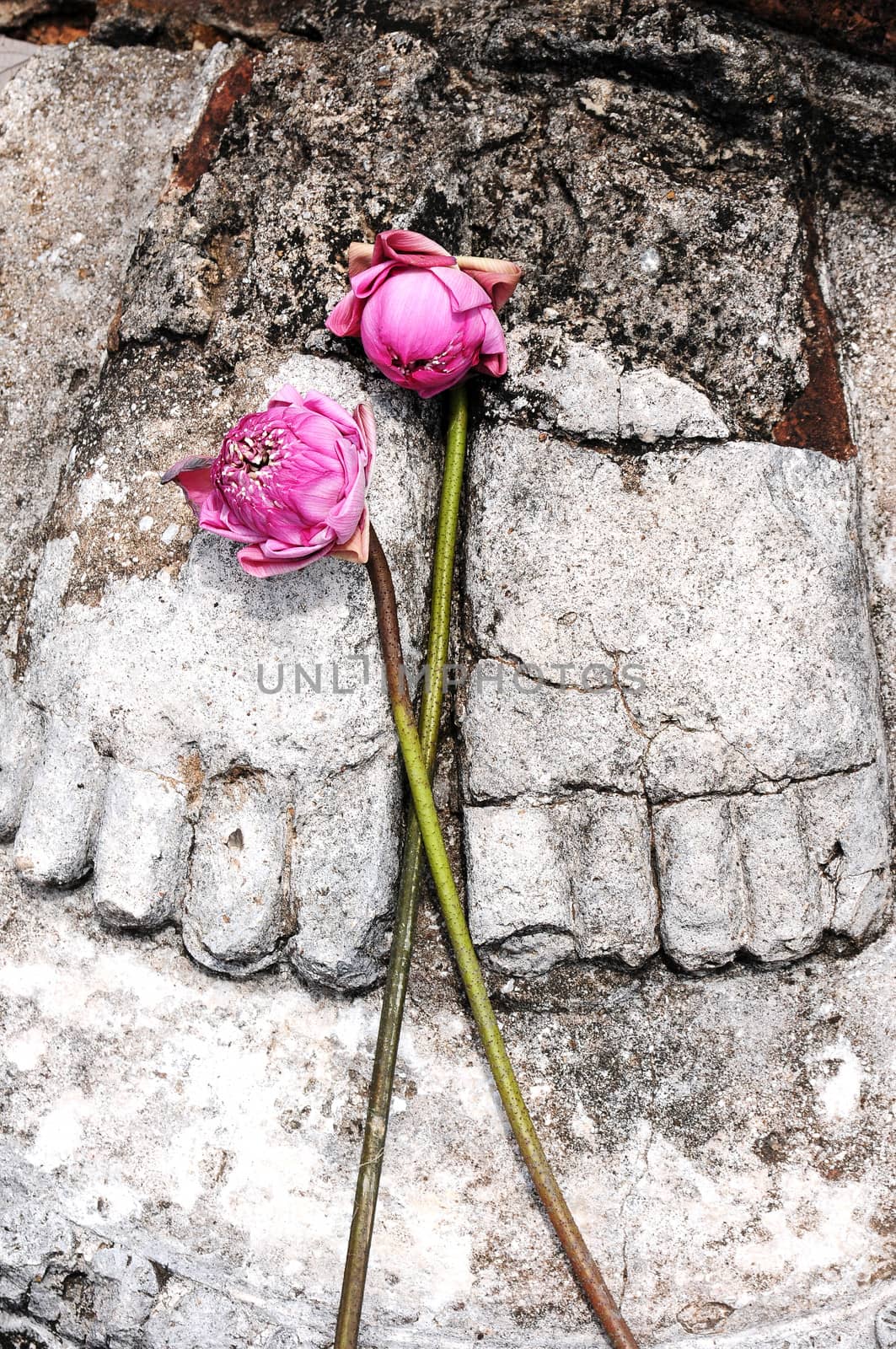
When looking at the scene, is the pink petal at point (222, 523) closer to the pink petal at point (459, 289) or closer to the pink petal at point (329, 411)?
the pink petal at point (329, 411)

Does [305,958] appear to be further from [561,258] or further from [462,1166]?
[561,258]

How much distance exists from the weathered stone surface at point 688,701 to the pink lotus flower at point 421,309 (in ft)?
0.42

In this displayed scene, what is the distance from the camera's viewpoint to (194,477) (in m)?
1.00

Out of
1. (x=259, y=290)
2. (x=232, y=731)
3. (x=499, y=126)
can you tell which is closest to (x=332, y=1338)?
(x=232, y=731)

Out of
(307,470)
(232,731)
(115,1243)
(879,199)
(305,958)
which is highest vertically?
(879,199)

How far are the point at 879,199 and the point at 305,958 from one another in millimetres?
1029

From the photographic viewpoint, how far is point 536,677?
1.06 metres

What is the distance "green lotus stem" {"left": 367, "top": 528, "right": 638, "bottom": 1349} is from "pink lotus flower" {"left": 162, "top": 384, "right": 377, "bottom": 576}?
0.26 feet

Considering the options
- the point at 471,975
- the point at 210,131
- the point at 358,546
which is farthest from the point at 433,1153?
the point at 210,131

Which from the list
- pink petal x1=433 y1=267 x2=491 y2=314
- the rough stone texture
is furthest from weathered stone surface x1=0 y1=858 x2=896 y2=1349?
pink petal x1=433 y1=267 x2=491 y2=314

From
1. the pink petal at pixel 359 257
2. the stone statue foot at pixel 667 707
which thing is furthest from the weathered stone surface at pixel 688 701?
the pink petal at pixel 359 257

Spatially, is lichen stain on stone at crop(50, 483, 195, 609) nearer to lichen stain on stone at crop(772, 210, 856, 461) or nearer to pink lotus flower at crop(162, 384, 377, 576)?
pink lotus flower at crop(162, 384, 377, 576)

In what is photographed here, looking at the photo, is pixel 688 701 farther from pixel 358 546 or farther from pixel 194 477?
pixel 194 477

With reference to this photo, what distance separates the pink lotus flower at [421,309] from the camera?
0.98 m
